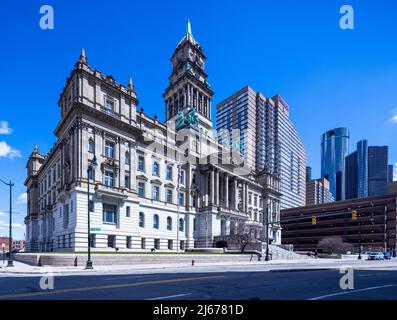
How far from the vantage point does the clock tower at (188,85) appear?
82438 mm

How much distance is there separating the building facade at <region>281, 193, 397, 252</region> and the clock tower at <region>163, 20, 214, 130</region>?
52.3 m

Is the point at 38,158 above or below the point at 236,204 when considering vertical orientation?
above

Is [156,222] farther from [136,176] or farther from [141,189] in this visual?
[136,176]

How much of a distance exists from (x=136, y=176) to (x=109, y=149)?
7.26 metres

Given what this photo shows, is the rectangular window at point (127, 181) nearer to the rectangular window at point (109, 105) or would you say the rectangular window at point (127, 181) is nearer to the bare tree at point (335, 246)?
the rectangular window at point (109, 105)

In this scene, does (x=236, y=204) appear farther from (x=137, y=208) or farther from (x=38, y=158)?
(x=38, y=158)

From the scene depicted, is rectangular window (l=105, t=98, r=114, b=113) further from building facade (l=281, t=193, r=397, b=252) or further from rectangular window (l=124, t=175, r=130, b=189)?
building facade (l=281, t=193, r=397, b=252)

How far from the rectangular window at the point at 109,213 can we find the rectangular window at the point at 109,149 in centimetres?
787

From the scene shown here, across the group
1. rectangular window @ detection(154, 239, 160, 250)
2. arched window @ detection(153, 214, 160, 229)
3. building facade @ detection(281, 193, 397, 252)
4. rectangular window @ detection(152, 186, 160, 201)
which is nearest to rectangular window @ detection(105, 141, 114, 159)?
rectangular window @ detection(152, 186, 160, 201)

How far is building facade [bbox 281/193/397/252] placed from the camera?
113 m

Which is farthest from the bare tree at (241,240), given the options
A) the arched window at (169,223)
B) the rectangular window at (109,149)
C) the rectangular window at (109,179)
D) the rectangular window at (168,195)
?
the rectangular window at (109,149)
